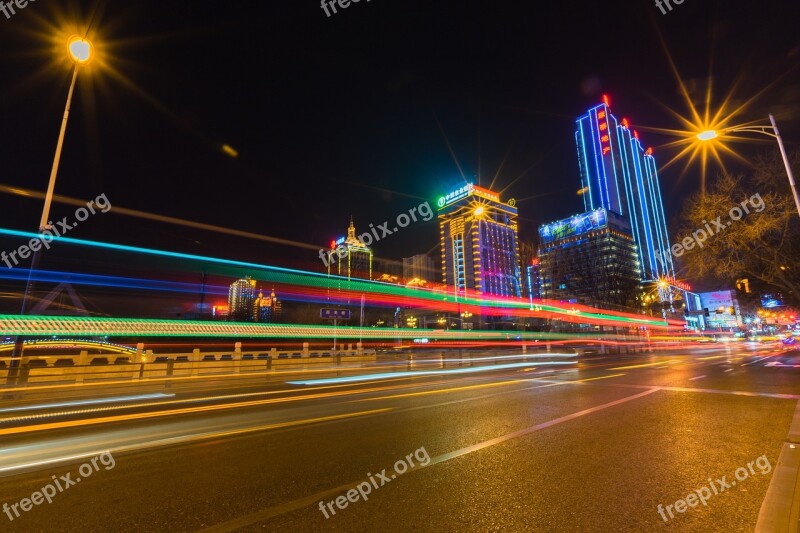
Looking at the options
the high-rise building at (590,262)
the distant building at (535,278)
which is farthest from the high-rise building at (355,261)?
the distant building at (535,278)

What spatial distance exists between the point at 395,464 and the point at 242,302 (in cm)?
3475

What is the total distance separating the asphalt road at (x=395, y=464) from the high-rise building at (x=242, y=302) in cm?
2291

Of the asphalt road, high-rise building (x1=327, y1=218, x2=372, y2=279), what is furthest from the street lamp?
high-rise building (x1=327, y1=218, x2=372, y2=279)

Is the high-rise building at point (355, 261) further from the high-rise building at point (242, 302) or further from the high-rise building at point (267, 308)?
the high-rise building at point (242, 302)

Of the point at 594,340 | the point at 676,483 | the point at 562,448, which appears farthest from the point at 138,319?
the point at 594,340

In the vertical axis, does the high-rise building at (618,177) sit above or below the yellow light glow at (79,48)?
above

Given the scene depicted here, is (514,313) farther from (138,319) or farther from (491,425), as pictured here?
(491,425)

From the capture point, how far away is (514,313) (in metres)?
69.0

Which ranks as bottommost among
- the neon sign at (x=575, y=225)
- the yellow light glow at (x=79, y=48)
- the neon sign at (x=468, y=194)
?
the yellow light glow at (x=79, y=48)

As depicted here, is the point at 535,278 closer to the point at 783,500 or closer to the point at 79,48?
the point at 79,48

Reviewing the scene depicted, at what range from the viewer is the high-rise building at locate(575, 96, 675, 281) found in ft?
576

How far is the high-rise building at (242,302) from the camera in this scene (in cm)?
3281

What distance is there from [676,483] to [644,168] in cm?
23811

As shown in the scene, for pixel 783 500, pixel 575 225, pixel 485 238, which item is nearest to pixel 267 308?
pixel 783 500
